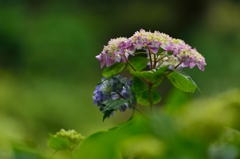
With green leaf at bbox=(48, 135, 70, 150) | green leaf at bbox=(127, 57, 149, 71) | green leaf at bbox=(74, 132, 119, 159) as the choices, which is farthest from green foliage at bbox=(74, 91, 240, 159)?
green leaf at bbox=(127, 57, 149, 71)

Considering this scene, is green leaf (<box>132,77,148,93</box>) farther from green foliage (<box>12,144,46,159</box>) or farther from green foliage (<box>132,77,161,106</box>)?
green foliage (<box>12,144,46,159</box>)

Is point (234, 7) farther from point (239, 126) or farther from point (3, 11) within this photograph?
point (239, 126)

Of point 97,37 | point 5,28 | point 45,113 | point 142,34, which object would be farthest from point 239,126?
point 97,37

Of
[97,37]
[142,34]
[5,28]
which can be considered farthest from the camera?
[97,37]

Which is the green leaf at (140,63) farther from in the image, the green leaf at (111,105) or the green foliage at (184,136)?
the green foliage at (184,136)

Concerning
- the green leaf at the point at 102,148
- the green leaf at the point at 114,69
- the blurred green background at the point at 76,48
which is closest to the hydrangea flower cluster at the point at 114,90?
the green leaf at the point at 114,69

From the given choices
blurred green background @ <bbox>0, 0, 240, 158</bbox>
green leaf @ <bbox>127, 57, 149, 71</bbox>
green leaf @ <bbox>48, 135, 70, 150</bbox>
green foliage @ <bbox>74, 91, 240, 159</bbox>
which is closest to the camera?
green foliage @ <bbox>74, 91, 240, 159</bbox>
